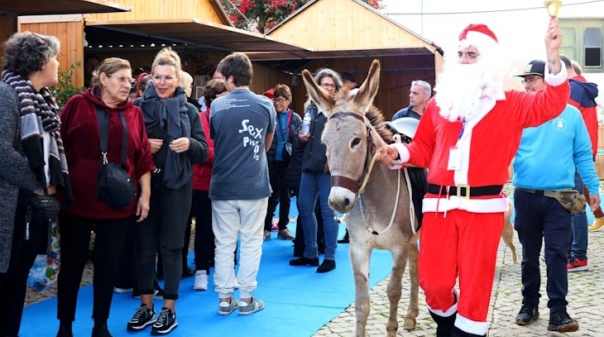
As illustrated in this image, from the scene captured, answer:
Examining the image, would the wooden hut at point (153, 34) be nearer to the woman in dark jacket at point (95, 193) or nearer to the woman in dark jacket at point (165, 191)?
the woman in dark jacket at point (165, 191)

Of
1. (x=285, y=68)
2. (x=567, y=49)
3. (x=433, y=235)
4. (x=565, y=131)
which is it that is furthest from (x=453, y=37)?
(x=567, y=49)

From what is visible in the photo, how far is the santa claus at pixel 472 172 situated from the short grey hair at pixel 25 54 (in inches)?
102

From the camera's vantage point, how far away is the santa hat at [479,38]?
377 cm

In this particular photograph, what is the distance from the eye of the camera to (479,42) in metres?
3.77

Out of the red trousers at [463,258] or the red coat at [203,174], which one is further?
the red coat at [203,174]

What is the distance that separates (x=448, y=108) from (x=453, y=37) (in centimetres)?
52

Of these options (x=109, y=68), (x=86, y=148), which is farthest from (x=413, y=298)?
(x=109, y=68)

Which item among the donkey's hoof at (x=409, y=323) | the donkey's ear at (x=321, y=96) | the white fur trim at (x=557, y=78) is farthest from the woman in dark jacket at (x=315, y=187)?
the white fur trim at (x=557, y=78)

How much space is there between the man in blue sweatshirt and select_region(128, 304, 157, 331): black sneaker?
312 centimetres

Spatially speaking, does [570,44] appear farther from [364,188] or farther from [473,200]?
[473,200]

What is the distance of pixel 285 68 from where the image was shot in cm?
1898

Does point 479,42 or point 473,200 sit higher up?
A: point 479,42

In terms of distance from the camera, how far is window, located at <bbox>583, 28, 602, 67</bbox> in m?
27.2

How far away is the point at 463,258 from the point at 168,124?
2643mm
